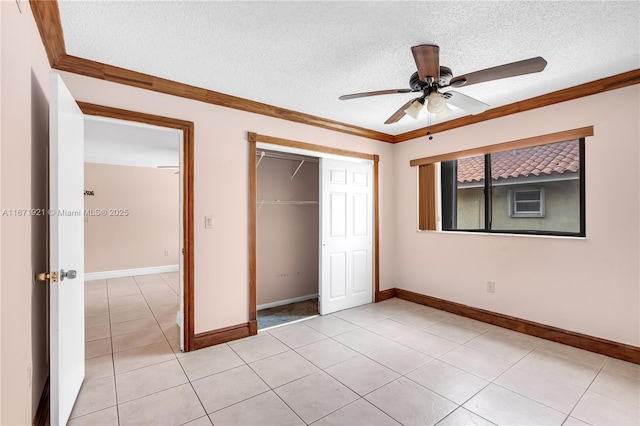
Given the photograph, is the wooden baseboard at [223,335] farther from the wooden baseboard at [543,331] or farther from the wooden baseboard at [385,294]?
the wooden baseboard at [543,331]

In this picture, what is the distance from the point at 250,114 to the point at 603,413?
377 cm

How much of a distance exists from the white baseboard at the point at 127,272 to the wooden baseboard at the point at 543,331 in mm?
4685

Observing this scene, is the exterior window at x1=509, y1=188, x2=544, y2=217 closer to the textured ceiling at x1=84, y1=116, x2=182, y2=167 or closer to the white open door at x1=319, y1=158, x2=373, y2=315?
the white open door at x1=319, y1=158, x2=373, y2=315

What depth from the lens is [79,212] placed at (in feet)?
7.28

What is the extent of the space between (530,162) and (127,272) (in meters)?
7.26

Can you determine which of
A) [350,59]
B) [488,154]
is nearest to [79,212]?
[350,59]

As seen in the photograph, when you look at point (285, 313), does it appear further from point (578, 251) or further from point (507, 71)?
point (507, 71)

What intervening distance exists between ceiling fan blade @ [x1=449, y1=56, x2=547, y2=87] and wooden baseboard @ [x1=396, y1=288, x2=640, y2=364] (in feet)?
8.54

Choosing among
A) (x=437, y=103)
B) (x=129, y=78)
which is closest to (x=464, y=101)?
(x=437, y=103)

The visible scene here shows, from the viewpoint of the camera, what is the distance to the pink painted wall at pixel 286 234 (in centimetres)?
439

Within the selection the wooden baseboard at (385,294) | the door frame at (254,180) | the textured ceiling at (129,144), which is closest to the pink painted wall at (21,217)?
the textured ceiling at (129,144)

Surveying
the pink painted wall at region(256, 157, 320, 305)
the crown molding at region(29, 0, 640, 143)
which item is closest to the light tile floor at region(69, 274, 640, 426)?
the pink painted wall at region(256, 157, 320, 305)

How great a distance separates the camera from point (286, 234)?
15.3 feet

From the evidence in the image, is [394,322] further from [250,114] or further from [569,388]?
[250,114]
